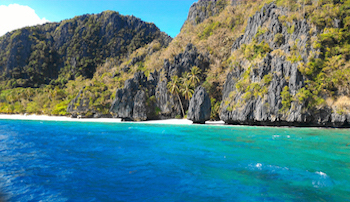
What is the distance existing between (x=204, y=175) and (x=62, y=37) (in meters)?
153

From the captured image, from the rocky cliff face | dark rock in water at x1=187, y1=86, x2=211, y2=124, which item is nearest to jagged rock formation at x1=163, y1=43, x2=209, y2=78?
the rocky cliff face

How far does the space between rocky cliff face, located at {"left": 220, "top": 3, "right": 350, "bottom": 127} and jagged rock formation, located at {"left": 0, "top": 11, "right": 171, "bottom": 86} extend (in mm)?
84329

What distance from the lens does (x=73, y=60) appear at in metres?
125

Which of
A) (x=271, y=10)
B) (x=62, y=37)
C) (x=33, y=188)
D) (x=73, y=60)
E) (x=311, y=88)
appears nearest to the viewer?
(x=33, y=188)

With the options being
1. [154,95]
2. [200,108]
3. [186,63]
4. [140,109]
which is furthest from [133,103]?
[200,108]

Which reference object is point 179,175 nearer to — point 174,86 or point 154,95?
point 174,86

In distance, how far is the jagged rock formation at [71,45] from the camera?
398 feet

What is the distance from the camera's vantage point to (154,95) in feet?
191

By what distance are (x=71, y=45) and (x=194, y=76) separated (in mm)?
107999

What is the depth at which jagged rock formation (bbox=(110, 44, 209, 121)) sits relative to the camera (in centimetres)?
5387

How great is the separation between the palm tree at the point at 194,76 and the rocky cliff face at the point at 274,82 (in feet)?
34.4

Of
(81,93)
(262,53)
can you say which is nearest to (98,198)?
(262,53)

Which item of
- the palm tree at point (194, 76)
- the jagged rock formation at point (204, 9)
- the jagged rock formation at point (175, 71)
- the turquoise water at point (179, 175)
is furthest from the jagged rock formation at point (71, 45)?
the turquoise water at point (179, 175)

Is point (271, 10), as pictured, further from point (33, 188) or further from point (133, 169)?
point (33, 188)
